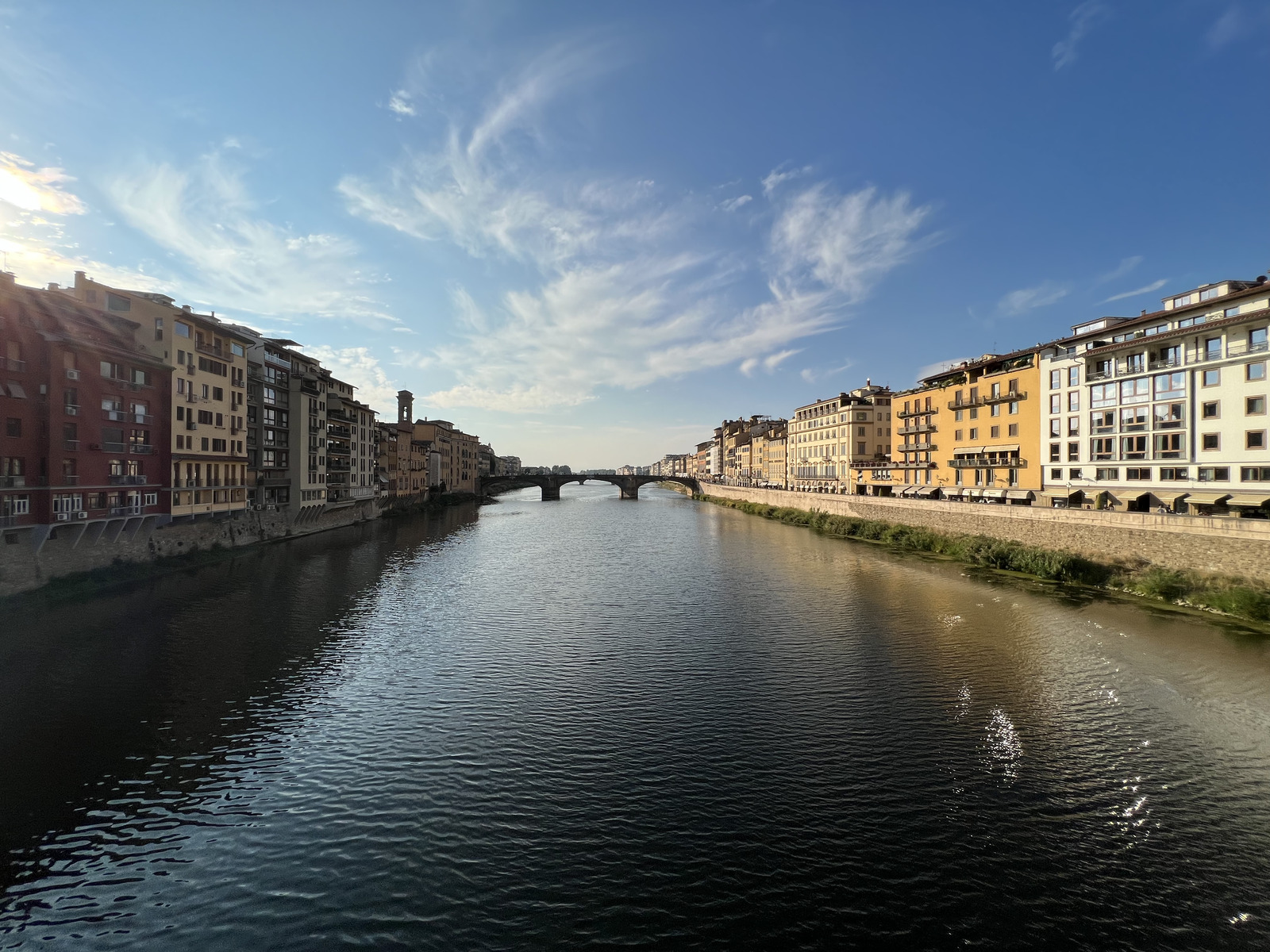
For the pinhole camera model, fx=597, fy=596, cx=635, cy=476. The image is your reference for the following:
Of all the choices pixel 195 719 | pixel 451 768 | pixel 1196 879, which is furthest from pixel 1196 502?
pixel 195 719

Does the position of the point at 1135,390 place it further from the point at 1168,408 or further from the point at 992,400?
the point at 992,400

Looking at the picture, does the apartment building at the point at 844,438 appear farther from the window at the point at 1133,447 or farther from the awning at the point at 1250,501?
the awning at the point at 1250,501

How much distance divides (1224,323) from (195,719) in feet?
203

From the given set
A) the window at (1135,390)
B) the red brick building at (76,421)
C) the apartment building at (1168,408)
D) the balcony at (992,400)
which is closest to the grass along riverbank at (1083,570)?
the apartment building at (1168,408)

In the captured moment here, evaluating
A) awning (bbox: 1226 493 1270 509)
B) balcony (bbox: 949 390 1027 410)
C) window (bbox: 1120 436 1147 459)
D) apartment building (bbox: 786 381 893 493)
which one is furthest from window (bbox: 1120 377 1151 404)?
apartment building (bbox: 786 381 893 493)

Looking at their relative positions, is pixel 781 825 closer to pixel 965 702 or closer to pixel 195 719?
pixel 965 702

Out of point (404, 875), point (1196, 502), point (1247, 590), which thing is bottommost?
point (404, 875)

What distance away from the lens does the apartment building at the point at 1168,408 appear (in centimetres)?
4034

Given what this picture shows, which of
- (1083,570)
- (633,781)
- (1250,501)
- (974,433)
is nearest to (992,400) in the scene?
(974,433)

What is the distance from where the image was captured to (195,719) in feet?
66.0

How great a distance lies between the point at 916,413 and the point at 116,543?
85345 mm

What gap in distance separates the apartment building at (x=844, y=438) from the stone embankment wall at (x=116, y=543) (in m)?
80.3

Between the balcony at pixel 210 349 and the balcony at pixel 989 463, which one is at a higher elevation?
the balcony at pixel 210 349

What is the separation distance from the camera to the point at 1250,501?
1505 inches
